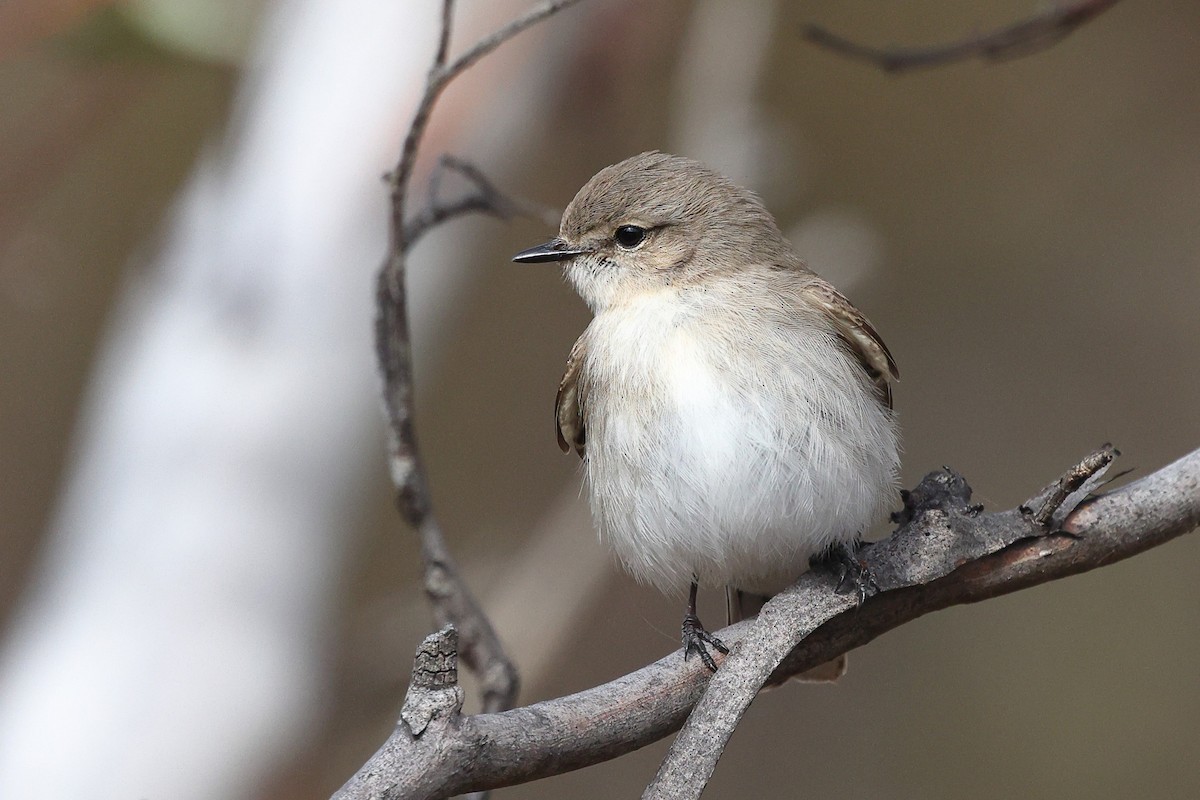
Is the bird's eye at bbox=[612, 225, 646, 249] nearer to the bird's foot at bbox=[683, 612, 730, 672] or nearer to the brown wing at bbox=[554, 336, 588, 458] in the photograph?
the brown wing at bbox=[554, 336, 588, 458]

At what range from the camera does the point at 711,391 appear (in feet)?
8.02

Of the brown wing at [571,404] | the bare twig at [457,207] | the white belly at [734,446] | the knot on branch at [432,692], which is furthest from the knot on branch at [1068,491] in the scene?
the bare twig at [457,207]

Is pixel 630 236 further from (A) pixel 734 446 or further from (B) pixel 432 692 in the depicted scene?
(B) pixel 432 692

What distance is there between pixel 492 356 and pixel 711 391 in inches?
124

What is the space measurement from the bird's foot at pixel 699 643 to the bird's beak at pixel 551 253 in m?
0.94

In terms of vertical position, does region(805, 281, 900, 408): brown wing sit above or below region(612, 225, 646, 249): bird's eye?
below

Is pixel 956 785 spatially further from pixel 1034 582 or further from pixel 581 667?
pixel 1034 582

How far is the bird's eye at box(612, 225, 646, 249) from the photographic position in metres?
2.80

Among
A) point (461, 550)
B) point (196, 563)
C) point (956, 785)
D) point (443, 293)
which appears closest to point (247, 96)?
point (443, 293)

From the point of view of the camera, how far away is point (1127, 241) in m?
4.89

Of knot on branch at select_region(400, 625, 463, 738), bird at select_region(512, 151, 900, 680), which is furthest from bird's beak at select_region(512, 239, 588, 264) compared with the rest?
knot on branch at select_region(400, 625, 463, 738)

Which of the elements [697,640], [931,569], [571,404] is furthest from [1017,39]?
[697,640]

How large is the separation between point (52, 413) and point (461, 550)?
207cm

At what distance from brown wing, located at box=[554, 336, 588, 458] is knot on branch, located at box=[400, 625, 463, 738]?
4.48 feet
